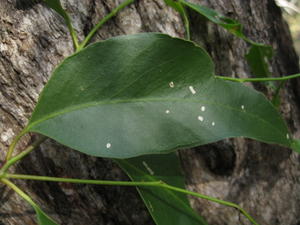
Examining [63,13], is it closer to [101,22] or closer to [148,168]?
[101,22]

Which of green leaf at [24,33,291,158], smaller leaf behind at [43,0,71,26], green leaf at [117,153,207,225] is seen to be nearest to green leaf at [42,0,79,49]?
smaller leaf behind at [43,0,71,26]

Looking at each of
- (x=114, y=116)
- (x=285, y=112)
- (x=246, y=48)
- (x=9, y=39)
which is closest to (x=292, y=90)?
(x=285, y=112)

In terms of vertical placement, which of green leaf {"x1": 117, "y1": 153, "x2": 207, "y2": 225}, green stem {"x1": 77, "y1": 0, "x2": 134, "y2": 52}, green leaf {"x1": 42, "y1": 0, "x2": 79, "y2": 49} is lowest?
green leaf {"x1": 117, "y1": 153, "x2": 207, "y2": 225}

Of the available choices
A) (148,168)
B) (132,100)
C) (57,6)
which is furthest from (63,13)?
(148,168)

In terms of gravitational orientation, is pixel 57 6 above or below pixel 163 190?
above

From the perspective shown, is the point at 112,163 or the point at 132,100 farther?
the point at 112,163

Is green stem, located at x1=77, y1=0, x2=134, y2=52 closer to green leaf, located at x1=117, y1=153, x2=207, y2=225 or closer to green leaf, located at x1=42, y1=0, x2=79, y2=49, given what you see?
green leaf, located at x1=42, y1=0, x2=79, y2=49

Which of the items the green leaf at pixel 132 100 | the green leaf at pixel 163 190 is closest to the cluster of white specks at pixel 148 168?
the green leaf at pixel 163 190
